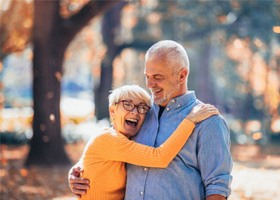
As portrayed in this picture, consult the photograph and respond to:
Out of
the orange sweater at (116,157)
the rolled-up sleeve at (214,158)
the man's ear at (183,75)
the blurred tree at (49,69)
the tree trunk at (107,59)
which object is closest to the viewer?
the rolled-up sleeve at (214,158)

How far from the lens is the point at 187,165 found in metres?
3.59

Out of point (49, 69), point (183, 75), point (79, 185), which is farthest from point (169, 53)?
point (49, 69)

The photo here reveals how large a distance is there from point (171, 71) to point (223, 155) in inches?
22.7

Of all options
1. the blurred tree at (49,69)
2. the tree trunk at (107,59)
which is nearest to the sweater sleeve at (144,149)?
the blurred tree at (49,69)

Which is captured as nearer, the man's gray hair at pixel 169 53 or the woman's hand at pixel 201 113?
the woman's hand at pixel 201 113

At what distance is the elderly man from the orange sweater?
7 cm

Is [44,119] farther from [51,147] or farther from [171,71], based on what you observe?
[171,71]

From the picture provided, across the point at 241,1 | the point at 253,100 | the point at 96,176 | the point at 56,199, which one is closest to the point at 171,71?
the point at 96,176

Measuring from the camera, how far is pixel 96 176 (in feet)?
12.7

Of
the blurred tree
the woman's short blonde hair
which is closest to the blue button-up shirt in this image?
the woman's short blonde hair

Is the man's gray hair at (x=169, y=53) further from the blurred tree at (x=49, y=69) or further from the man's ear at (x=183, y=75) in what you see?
the blurred tree at (x=49, y=69)

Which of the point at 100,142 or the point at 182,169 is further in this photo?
the point at 100,142

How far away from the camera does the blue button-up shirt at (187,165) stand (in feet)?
11.4

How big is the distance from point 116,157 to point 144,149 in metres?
0.20
